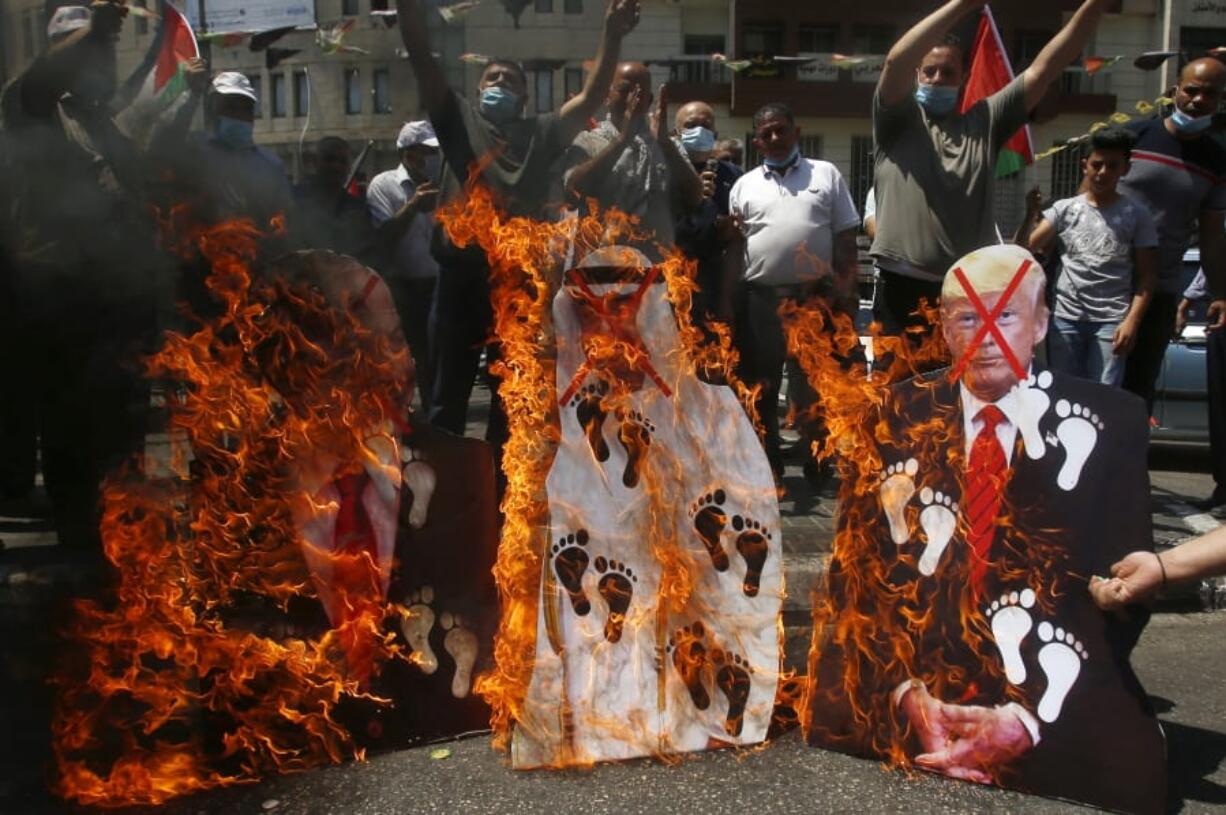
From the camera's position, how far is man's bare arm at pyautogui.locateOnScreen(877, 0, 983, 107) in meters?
3.70

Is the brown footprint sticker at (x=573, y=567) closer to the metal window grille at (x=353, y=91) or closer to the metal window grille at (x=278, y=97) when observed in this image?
the metal window grille at (x=353, y=91)

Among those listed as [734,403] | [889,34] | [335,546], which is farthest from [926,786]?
[889,34]

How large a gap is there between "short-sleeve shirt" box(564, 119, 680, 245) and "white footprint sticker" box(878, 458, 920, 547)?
115cm

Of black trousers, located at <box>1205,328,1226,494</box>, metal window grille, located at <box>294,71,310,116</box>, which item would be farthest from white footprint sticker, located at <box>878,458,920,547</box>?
black trousers, located at <box>1205,328,1226,494</box>

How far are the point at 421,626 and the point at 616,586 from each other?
583mm

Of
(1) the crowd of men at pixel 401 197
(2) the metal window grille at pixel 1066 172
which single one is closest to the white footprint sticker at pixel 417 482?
(1) the crowd of men at pixel 401 197

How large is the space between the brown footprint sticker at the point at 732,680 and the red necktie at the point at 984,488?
0.71m

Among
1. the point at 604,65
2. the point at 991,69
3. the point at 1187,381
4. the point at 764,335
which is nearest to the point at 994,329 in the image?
the point at 604,65

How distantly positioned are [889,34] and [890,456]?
3785mm

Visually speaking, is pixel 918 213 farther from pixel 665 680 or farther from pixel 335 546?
pixel 335 546

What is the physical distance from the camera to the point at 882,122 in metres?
4.14

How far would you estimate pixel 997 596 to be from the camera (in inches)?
115

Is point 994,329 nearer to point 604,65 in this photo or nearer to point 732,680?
point 732,680

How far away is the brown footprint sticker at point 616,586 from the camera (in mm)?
3104
